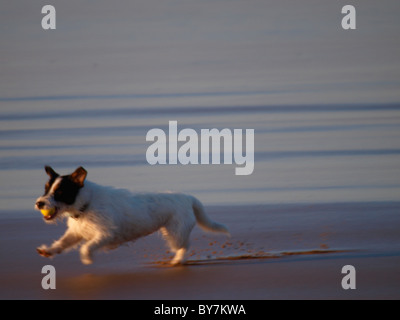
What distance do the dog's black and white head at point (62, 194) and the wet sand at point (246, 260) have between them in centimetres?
60

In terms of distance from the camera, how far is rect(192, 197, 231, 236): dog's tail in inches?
314

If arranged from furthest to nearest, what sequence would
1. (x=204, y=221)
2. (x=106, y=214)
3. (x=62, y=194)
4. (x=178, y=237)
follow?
(x=204, y=221) → (x=178, y=237) → (x=106, y=214) → (x=62, y=194)

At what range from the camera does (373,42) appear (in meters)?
17.1

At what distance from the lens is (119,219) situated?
7.46 meters

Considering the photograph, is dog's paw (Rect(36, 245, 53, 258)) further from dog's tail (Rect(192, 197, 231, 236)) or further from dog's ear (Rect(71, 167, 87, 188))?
dog's tail (Rect(192, 197, 231, 236))

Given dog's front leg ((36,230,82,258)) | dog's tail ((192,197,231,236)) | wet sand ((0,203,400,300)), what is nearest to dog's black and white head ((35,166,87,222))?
dog's front leg ((36,230,82,258))

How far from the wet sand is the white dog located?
26 centimetres

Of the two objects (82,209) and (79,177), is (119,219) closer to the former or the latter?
(82,209)

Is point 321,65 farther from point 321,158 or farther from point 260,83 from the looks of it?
point 321,158

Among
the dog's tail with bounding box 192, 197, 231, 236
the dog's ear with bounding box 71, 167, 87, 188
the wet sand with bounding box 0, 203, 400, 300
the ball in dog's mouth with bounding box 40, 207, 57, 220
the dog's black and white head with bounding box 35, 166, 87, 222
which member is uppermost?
the dog's ear with bounding box 71, 167, 87, 188

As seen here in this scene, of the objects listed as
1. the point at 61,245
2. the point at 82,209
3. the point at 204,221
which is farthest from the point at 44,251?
the point at 204,221

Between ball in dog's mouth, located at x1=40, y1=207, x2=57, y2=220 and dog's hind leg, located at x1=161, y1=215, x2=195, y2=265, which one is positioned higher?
ball in dog's mouth, located at x1=40, y1=207, x2=57, y2=220

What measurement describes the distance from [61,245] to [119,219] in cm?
55

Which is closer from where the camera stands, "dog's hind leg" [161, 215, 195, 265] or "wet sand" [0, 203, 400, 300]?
"wet sand" [0, 203, 400, 300]
